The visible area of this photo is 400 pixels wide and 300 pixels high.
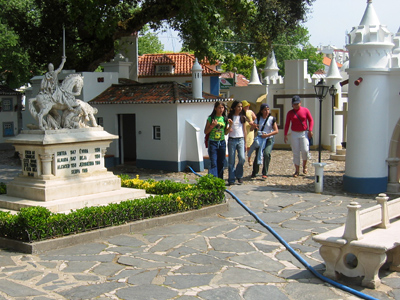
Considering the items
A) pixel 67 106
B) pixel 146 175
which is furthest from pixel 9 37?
pixel 67 106

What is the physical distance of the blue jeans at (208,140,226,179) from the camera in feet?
42.8

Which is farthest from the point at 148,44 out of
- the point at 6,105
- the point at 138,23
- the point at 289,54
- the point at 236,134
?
the point at 236,134

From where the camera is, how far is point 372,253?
21.0 feet

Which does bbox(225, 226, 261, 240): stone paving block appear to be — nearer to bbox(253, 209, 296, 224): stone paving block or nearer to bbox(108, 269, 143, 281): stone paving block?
bbox(253, 209, 296, 224): stone paving block

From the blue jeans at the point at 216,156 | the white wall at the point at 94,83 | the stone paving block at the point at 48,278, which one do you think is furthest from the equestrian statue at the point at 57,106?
the white wall at the point at 94,83

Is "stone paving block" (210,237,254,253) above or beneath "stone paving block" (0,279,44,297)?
above

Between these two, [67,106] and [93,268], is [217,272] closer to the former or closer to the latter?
[93,268]

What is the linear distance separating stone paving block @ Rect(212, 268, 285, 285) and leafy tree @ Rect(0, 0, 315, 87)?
10.5 meters

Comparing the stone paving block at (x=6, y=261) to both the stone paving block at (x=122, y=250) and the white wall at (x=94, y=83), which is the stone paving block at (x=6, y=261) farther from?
the white wall at (x=94, y=83)

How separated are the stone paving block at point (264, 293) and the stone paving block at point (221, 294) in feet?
0.38

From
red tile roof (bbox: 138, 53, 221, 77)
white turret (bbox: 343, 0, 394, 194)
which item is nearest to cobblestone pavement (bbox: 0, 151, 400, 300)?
white turret (bbox: 343, 0, 394, 194)

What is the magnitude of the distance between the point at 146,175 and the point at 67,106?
5530 millimetres

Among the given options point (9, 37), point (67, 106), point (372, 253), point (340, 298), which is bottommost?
point (340, 298)

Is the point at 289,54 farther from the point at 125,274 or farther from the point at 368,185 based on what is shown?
the point at 125,274
